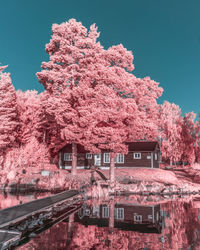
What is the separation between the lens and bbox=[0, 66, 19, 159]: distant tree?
1086 inches

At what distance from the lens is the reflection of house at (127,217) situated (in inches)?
336

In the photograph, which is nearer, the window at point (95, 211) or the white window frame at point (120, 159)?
the window at point (95, 211)

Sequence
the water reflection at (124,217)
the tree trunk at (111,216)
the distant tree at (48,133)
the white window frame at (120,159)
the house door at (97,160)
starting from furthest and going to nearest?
the house door at (97,160) → the white window frame at (120,159) → the distant tree at (48,133) → the water reflection at (124,217) → the tree trunk at (111,216)

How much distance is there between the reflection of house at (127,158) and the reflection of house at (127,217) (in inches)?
Result: 739

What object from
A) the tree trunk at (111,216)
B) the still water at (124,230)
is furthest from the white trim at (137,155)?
the still water at (124,230)

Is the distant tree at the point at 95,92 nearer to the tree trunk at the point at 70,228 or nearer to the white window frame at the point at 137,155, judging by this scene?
A: the tree trunk at the point at 70,228

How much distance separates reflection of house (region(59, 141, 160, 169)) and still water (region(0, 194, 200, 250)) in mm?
18974

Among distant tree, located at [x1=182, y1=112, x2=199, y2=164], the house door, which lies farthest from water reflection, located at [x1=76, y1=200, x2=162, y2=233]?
distant tree, located at [x1=182, y1=112, x2=199, y2=164]

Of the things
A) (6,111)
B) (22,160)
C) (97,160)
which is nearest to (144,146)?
(97,160)

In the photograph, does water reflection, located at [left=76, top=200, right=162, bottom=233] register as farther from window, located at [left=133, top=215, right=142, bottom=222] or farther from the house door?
the house door

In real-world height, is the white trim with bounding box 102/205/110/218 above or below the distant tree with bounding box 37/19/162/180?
below

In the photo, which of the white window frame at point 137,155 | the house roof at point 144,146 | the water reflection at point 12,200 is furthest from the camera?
the white window frame at point 137,155

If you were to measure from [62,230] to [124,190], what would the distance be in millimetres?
10607

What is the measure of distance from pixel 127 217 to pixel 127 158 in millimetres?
21888
